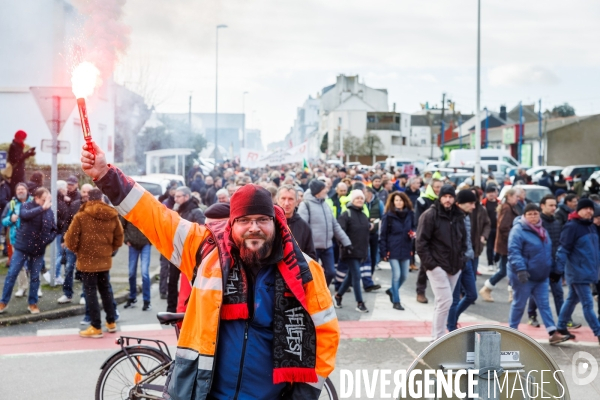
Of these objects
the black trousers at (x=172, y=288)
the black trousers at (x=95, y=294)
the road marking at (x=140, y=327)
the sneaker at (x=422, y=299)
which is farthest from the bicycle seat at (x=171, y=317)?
the sneaker at (x=422, y=299)

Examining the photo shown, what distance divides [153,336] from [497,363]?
231 inches

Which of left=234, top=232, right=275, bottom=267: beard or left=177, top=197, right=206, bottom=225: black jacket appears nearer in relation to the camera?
left=234, top=232, right=275, bottom=267: beard

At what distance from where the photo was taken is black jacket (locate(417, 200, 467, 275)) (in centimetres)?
732

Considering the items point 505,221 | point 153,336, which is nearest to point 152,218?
point 153,336

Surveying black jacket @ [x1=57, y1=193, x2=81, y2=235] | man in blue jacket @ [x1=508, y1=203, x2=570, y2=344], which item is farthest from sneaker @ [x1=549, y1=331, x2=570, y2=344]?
black jacket @ [x1=57, y1=193, x2=81, y2=235]

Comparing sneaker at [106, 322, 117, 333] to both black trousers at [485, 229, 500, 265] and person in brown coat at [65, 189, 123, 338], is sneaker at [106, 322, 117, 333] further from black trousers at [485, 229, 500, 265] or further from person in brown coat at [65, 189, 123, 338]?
black trousers at [485, 229, 500, 265]

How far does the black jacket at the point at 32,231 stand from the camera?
29.9 ft

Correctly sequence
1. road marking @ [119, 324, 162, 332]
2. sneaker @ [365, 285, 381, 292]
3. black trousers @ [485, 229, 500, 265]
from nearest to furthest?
road marking @ [119, 324, 162, 332] → sneaker @ [365, 285, 381, 292] → black trousers @ [485, 229, 500, 265]

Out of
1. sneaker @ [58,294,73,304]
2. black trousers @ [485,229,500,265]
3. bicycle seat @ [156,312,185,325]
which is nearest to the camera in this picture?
bicycle seat @ [156,312,185,325]

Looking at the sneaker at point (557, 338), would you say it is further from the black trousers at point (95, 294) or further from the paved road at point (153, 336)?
the black trousers at point (95, 294)

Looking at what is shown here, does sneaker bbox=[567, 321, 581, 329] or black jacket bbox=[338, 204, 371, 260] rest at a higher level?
black jacket bbox=[338, 204, 371, 260]

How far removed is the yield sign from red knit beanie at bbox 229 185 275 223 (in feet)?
25.1

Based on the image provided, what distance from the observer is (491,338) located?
118 inches

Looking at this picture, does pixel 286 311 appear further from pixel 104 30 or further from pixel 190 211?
pixel 190 211
